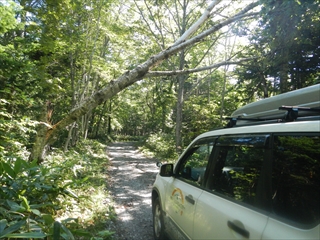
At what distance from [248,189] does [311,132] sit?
749 millimetres

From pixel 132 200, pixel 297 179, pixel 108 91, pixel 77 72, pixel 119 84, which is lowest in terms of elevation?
pixel 132 200

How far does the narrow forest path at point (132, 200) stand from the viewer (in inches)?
181

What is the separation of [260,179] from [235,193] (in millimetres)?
350

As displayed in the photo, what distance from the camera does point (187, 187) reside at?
2.81 meters

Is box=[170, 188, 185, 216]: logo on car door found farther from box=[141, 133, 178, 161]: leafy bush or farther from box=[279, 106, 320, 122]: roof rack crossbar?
Result: box=[141, 133, 178, 161]: leafy bush

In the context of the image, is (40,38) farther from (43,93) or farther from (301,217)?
→ (301,217)

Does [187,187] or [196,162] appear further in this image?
[196,162]

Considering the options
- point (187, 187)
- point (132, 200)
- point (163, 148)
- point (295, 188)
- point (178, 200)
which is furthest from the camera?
point (163, 148)

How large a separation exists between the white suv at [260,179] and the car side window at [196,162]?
1cm

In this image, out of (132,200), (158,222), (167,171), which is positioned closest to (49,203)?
(167,171)

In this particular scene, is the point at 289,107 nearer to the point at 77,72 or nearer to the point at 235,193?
the point at 235,193

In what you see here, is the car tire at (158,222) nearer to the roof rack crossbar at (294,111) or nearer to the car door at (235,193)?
the car door at (235,193)


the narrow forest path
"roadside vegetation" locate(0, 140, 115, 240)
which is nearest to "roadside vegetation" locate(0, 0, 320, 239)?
"roadside vegetation" locate(0, 140, 115, 240)

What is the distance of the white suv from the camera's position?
140 cm
